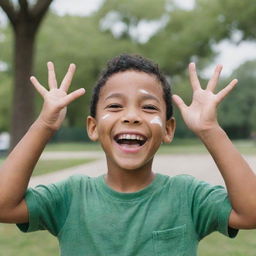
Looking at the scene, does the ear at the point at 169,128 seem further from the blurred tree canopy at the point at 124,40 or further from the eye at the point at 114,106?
the blurred tree canopy at the point at 124,40

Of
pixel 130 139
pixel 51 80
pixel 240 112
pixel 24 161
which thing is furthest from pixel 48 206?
pixel 240 112

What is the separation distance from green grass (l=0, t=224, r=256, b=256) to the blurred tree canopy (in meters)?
17.4

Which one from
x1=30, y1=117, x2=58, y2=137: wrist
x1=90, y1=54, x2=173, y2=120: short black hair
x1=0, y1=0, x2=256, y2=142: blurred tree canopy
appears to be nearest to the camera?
x1=30, y1=117, x2=58, y2=137: wrist

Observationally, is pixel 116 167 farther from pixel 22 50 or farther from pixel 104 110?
pixel 22 50

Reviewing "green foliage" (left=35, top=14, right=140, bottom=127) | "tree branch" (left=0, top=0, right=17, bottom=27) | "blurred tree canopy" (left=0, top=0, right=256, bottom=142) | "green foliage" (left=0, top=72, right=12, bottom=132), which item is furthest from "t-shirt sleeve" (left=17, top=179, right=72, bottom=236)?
"green foliage" (left=0, top=72, right=12, bottom=132)

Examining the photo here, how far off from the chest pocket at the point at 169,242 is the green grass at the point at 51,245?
8.35 ft

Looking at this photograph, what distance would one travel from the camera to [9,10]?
1111cm

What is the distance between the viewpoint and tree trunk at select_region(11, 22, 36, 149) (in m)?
11.3

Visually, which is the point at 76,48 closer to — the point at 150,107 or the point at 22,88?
the point at 22,88

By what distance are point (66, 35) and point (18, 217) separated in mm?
31336

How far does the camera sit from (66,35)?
32375mm

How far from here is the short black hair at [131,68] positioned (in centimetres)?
214

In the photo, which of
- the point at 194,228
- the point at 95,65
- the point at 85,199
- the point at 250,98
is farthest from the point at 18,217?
the point at 250,98

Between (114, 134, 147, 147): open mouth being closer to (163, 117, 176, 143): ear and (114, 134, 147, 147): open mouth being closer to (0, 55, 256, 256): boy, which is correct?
(0, 55, 256, 256): boy
